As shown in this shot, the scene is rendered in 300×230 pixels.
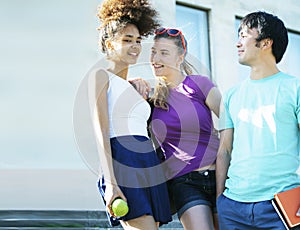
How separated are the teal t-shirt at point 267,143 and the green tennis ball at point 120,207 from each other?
0.48 m

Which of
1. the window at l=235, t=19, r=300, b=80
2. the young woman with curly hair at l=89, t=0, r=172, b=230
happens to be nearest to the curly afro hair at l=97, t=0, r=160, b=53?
the young woman with curly hair at l=89, t=0, r=172, b=230

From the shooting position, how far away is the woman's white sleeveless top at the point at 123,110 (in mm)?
2736

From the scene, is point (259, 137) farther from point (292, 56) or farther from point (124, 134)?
point (292, 56)

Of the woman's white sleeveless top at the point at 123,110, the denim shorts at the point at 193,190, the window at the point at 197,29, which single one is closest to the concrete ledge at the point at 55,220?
the denim shorts at the point at 193,190

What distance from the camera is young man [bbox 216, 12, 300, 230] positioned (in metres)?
2.69

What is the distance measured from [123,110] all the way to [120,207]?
43 cm

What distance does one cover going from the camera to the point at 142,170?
273 cm

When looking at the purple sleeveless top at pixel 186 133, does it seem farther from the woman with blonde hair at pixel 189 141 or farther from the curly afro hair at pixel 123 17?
the curly afro hair at pixel 123 17

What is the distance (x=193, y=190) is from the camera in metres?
2.89

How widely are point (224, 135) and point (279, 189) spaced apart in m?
0.40

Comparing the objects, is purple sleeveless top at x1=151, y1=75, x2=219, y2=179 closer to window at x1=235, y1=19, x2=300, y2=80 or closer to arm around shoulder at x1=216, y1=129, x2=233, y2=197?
arm around shoulder at x1=216, y1=129, x2=233, y2=197

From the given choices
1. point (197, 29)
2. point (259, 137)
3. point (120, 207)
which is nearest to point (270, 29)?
point (259, 137)

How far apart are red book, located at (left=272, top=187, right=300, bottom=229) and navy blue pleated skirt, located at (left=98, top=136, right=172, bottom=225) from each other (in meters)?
0.47

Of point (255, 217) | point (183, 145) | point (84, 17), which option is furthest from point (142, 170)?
point (84, 17)
